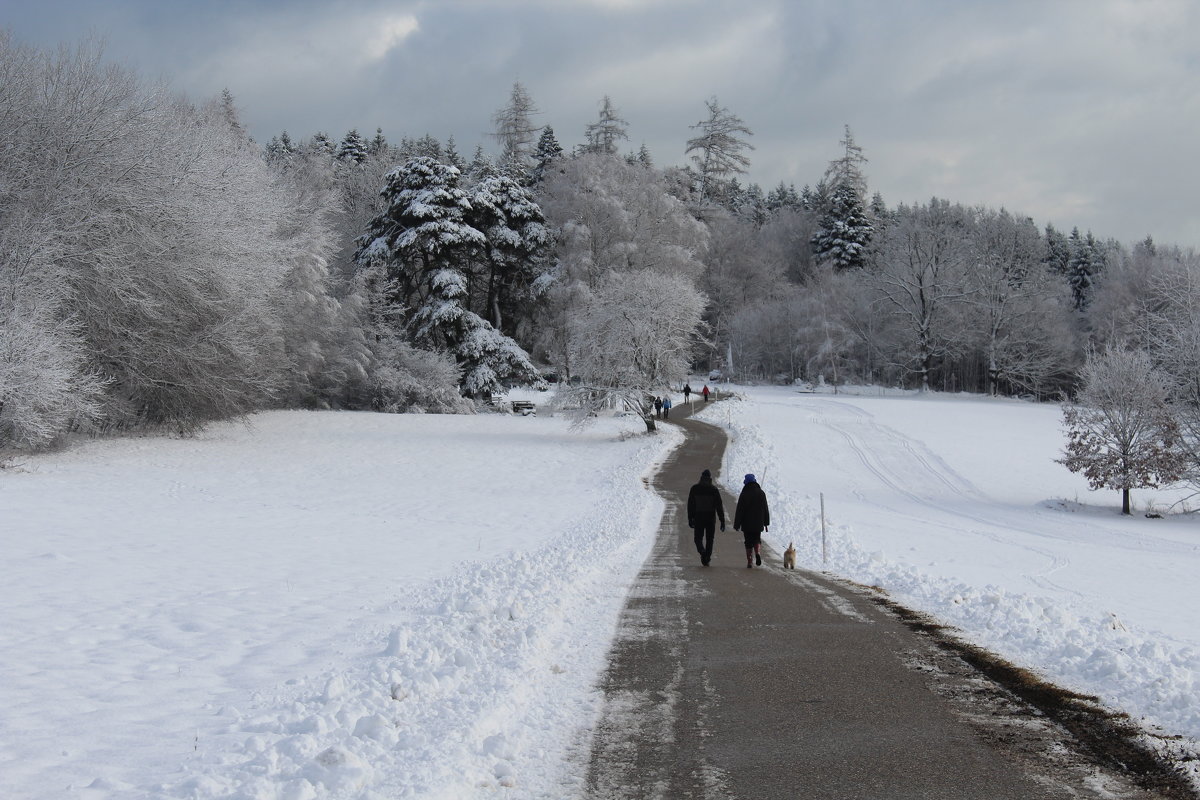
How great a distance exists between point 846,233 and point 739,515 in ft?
266

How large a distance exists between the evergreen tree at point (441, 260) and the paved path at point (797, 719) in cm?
3993

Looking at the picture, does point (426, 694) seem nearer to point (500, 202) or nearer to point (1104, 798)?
point (1104, 798)

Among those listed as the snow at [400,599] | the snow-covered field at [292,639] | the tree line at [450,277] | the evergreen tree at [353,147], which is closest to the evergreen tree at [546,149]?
the tree line at [450,277]

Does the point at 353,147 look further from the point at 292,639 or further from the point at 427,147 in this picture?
the point at 292,639

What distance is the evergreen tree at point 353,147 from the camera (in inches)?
3327

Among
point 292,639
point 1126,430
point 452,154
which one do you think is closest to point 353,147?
point 452,154

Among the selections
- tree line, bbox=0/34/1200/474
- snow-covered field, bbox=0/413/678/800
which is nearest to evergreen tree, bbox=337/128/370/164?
tree line, bbox=0/34/1200/474

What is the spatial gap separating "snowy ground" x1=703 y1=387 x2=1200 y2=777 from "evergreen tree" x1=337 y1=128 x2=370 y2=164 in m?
51.6

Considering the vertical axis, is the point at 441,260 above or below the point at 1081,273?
below

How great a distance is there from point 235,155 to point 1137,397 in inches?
1365

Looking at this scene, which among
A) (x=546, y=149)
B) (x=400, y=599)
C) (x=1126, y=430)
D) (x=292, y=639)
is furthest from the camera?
(x=546, y=149)

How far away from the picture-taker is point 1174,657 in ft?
24.4

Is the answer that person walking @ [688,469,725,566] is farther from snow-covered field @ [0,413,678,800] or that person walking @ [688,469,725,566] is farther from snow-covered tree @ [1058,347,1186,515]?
snow-covered tree @ [1058,347,1186,515]

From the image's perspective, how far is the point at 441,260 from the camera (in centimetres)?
5006
